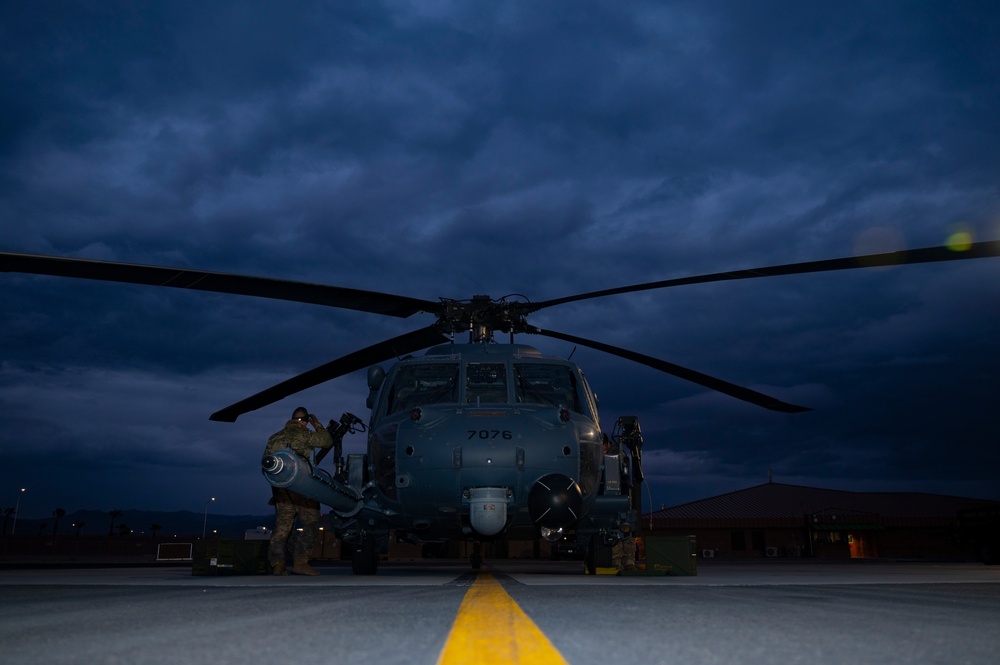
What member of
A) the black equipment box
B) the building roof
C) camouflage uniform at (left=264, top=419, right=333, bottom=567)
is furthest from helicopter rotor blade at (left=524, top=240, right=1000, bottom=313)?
the building roof

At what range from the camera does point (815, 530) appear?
1948 inches

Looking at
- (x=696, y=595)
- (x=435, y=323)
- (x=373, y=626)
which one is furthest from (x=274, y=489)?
(x=373, y=626)

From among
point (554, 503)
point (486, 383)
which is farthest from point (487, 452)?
point (486, 383)

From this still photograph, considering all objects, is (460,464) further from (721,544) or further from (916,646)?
(721,544)

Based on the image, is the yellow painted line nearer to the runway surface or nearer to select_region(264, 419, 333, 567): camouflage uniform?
the runway surface

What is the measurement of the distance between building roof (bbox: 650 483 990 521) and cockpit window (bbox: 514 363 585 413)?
1700 inches

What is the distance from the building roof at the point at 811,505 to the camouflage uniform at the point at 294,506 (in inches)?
1754

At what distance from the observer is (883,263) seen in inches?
298

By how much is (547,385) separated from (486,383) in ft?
3.06

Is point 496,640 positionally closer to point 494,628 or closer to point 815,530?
point 494,628

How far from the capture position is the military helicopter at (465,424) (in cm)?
827

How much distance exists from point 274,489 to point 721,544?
154 feet

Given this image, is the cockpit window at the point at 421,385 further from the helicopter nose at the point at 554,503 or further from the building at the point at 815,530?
the building at the point at 815,530

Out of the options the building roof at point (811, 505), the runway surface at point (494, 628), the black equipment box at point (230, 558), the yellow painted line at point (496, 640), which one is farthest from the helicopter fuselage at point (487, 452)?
Answer: the building roof at point (811, 505)
